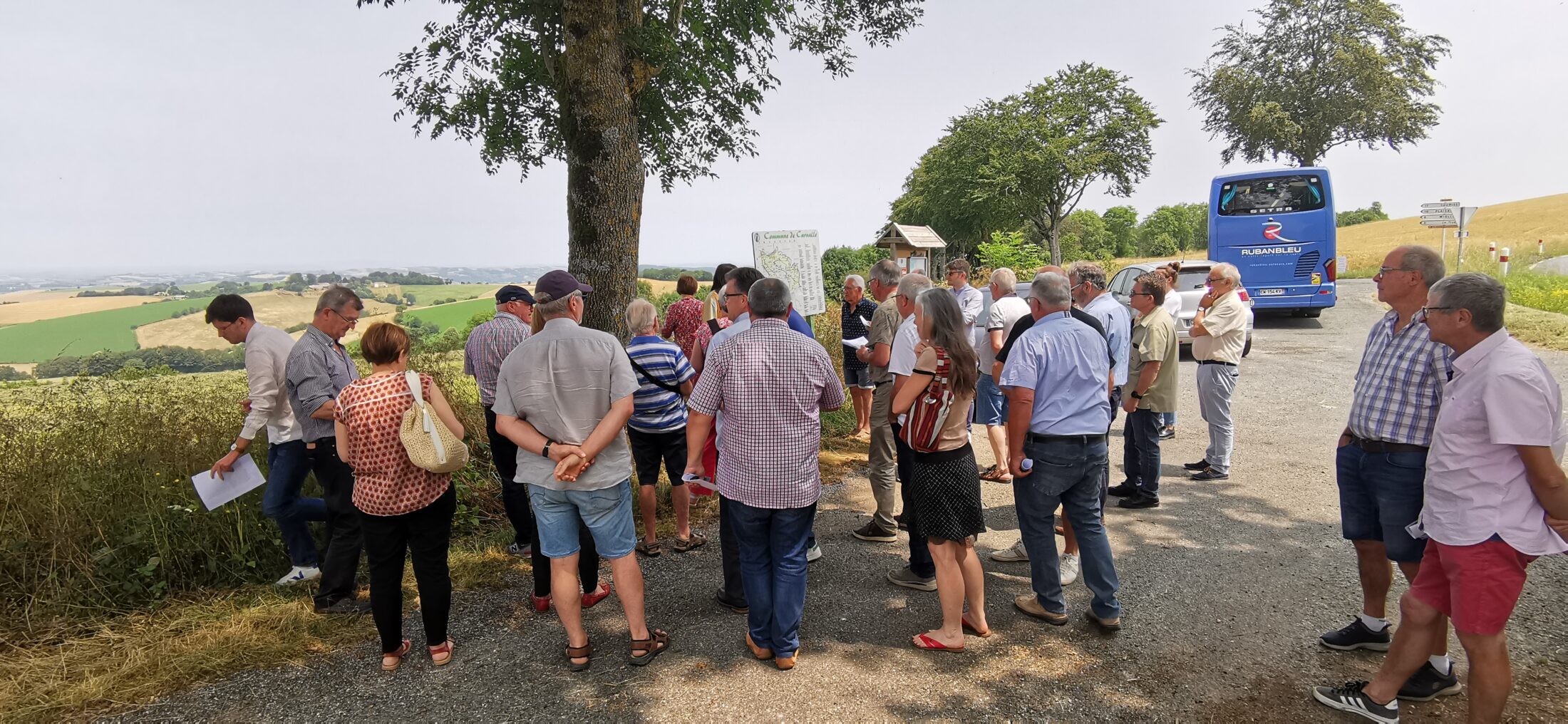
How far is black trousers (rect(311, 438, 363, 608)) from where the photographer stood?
149 inches

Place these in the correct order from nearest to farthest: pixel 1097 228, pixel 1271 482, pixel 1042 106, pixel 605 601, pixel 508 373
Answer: pixel 508 373 → pixel 605 601 → pixel 1271 482 → pixel 1042 106 → pixel 1097 228

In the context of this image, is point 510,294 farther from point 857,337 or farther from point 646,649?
point 857,337

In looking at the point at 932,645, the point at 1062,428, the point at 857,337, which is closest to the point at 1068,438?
the point at 1062,428

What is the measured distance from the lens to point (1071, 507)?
3588 millimetres

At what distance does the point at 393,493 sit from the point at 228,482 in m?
1.59

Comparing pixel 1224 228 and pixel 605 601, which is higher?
pixel 1224 228

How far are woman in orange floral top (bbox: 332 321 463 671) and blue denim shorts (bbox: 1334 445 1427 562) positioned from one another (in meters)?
3.99

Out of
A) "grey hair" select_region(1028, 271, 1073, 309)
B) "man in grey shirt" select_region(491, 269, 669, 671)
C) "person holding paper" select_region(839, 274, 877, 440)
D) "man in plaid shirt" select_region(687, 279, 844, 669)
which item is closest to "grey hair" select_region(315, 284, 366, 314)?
"man in grey shirt" select_region(491, 269, 669, 671)

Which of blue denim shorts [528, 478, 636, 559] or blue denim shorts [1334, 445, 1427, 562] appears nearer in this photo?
blue denim shorts [1334, 445, 1427, 562]

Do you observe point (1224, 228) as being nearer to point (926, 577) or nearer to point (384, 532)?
point (926, 577)

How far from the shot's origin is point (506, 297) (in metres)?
4.56

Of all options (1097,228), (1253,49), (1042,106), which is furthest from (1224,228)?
(1097,228)

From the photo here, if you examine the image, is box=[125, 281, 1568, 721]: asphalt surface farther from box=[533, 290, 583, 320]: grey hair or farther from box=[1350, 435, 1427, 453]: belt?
box=[533, 290, 583, 320]: grey hair

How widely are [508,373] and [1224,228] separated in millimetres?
16353
